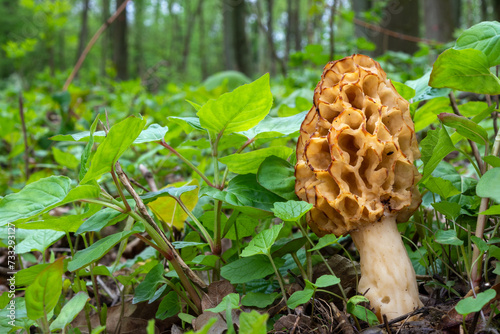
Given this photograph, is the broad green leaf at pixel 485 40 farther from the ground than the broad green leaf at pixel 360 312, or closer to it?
farther from the ground

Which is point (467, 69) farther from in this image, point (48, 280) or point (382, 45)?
point (382, 45)

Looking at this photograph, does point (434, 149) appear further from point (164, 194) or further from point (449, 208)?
point (164, 194)

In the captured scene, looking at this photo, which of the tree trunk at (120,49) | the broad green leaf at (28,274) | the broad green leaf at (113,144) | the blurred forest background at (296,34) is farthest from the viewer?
the tree trunk at (120,49)

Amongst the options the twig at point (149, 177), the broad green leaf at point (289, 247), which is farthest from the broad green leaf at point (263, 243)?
the twig at point (149, 177)

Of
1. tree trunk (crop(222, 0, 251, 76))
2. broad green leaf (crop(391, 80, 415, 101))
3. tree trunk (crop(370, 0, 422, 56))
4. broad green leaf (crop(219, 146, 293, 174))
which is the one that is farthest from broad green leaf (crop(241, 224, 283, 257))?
tree trunk (crop(222, 0, 251, 76))

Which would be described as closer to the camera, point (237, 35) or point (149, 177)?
point (149, 177)

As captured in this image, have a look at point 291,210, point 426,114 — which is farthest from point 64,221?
point 426,114

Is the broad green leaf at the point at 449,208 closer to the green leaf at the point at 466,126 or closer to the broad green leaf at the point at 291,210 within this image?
the green leaf at the point at 466,126

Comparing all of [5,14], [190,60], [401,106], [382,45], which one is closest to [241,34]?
[382,45]
